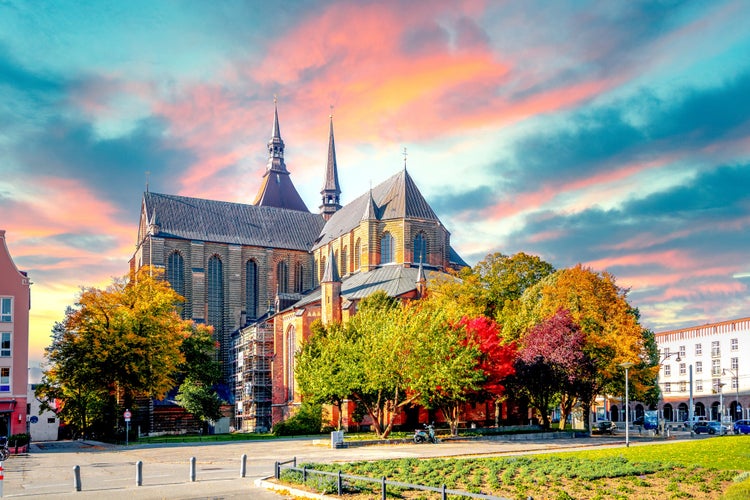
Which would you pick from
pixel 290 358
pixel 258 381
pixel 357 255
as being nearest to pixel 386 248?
pixel 357 255

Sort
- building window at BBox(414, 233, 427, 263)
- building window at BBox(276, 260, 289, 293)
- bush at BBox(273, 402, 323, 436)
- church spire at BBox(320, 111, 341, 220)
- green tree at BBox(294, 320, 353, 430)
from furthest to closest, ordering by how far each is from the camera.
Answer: church spire at BBox(320, 111, 341, 220), building window at BBox(276, 260, 289, 293), building window at BBox(414, 233, 427, 263), bush at BBox(273, 402, 323, 436), green tree at BBox(294, 320, 353, 430)

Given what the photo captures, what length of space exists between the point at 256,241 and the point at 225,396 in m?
19.0

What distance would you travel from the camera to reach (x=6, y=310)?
160ft

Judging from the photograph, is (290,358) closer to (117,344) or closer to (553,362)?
(117,344)

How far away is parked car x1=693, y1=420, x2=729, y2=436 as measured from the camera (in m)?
49.8

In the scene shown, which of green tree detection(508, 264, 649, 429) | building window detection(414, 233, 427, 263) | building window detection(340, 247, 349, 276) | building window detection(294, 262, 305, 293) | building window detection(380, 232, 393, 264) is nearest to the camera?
green tree detection(508, 264, 649, 429)

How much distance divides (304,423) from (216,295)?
3346 cm

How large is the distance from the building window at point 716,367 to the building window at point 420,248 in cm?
4134

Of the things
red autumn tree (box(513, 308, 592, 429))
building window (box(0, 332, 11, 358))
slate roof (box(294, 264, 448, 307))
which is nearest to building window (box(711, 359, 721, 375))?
slate roof (box(294, 264, 448, 307))

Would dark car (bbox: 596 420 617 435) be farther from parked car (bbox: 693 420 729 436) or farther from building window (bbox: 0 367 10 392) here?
building window (bbox: 0 367 10 392)

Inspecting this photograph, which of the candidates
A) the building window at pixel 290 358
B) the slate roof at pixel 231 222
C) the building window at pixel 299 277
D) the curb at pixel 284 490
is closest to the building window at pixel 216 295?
the slate roof at pixel 231 222

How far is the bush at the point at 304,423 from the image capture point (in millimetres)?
53875

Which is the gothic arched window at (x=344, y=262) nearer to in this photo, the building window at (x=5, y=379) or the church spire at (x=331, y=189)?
the church spire at (x=331, y=189)

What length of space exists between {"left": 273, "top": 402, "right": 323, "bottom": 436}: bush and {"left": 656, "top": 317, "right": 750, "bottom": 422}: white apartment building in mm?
40963
